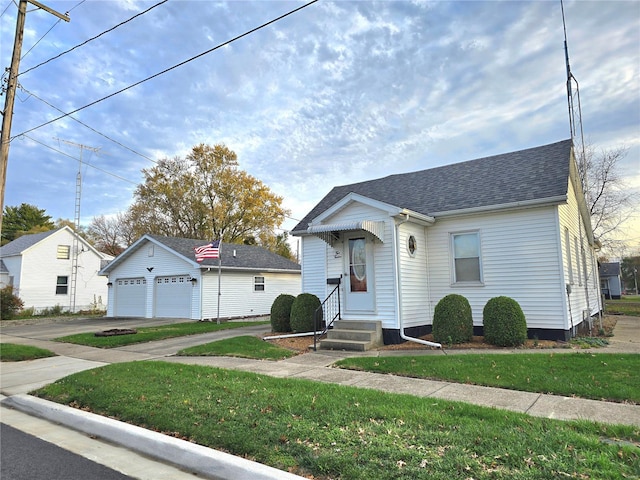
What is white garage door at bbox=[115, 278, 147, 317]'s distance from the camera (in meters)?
22.6

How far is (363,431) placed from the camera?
394 cm

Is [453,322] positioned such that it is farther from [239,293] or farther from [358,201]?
[239,293]

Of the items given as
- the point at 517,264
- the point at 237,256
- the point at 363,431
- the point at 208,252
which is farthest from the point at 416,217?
the point at 237,256

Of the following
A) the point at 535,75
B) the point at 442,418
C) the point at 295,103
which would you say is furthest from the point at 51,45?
the point at 535,75

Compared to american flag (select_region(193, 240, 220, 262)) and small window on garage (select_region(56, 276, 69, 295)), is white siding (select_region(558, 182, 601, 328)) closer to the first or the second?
american flag (select_region(193, 240, 220, 262))

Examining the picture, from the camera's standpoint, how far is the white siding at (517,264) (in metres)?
9.93

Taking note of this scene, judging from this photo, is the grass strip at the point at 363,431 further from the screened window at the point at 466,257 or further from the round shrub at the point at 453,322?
the screened window at the point at 466,257

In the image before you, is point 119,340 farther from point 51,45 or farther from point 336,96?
point 336,96

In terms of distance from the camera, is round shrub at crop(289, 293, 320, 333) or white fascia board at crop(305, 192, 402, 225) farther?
round shrub at crop(289, 293, 320, 333)

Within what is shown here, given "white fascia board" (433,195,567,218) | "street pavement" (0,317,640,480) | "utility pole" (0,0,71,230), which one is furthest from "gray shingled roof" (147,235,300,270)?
"white fascia board" (433,195,567,218)

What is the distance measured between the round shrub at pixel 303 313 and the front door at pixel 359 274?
118 cm

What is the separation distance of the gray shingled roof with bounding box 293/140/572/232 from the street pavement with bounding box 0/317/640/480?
4.17 metres

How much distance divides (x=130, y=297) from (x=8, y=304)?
334 inches

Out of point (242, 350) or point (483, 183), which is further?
point (483, 183)
